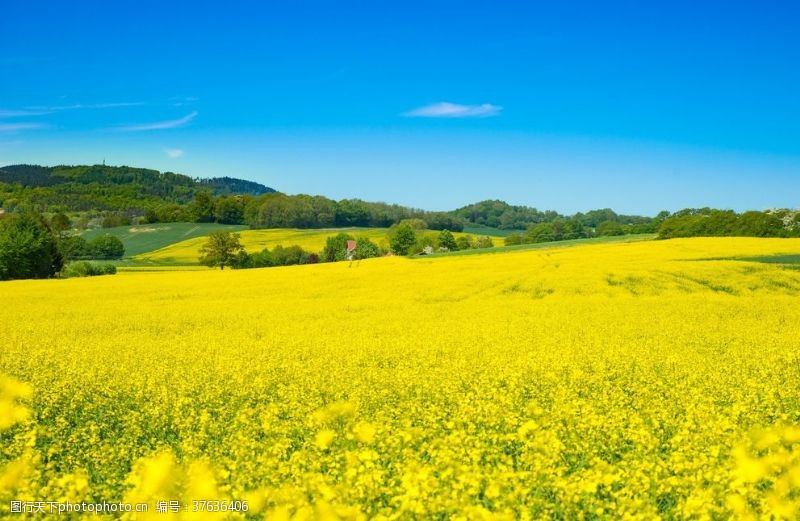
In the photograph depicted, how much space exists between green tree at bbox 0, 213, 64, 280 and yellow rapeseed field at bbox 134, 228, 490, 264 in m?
23.8

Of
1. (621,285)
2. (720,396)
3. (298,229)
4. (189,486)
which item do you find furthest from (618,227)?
(189,486)

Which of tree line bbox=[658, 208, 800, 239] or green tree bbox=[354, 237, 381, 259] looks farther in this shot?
green tree bbox=[354, 237, 381, 259]

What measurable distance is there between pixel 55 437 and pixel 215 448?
8.11ft

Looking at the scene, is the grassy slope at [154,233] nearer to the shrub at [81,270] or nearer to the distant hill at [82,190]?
the shrub at [81,270]

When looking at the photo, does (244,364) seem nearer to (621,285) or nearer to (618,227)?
(621,285)

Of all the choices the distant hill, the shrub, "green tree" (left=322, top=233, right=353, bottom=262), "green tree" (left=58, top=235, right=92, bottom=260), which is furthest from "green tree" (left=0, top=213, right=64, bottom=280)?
the distant hill

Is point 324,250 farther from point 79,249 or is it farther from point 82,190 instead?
point 82,190

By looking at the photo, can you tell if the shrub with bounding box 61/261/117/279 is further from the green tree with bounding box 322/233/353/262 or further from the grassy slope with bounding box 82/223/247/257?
the grassy slope with bounding box 82/223/247/257

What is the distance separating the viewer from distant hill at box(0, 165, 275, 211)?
145500mm

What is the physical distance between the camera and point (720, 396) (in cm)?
996

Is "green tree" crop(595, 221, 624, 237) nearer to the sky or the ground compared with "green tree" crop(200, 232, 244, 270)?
nearer to the sky

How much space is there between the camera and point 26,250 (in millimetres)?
47188

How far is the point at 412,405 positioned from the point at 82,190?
17949 centimetres

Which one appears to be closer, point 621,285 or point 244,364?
point 244,364
